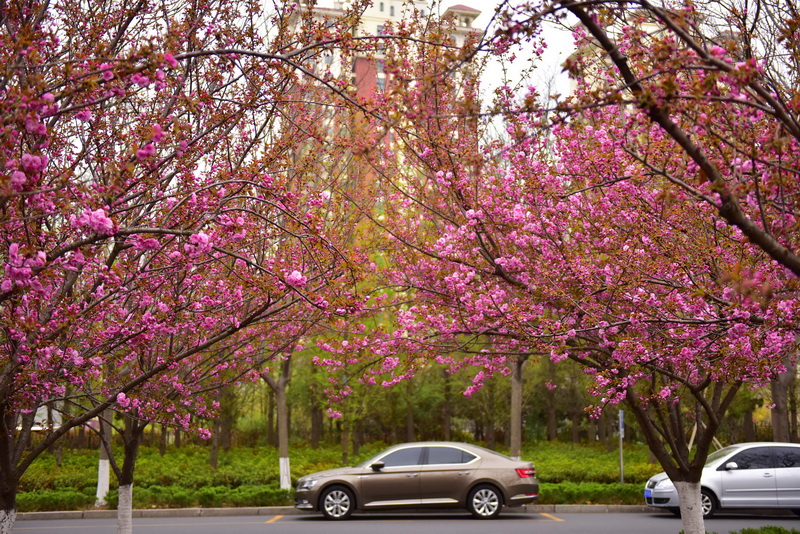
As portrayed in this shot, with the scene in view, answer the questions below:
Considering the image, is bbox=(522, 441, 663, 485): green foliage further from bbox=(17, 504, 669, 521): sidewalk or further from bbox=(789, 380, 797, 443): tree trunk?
bbox=(789, 380, 797, 443): tree trunk

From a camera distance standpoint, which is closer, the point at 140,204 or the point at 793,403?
the point at 140,204

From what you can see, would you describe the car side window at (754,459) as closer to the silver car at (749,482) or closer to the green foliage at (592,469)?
the silver car at (749,482)

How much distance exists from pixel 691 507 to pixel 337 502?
7.41 m

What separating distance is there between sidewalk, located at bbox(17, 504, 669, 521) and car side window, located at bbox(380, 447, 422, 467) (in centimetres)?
240

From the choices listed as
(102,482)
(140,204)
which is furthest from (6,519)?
(102,482)

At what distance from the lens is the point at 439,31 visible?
907cm

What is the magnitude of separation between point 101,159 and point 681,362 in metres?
5.72

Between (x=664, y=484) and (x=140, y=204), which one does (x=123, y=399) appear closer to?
(x=140, y=204)

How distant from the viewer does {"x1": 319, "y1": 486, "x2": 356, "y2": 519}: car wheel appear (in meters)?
14.8

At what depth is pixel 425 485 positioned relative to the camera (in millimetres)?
14773

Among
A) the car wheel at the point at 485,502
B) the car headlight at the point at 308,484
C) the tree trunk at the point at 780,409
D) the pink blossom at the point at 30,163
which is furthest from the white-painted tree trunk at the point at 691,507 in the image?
the tree trunk at the point at 780,409

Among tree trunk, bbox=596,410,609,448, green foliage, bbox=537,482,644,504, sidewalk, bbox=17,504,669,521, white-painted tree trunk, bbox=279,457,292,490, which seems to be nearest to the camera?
sidewalk, bbox=17,504,669,521

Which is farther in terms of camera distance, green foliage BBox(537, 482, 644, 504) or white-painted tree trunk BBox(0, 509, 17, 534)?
green foliage BBox(537, 482, 644, 504)

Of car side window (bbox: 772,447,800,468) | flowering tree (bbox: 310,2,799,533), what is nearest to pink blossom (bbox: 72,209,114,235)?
flowering tree (bbox: 310,2,799,533)
